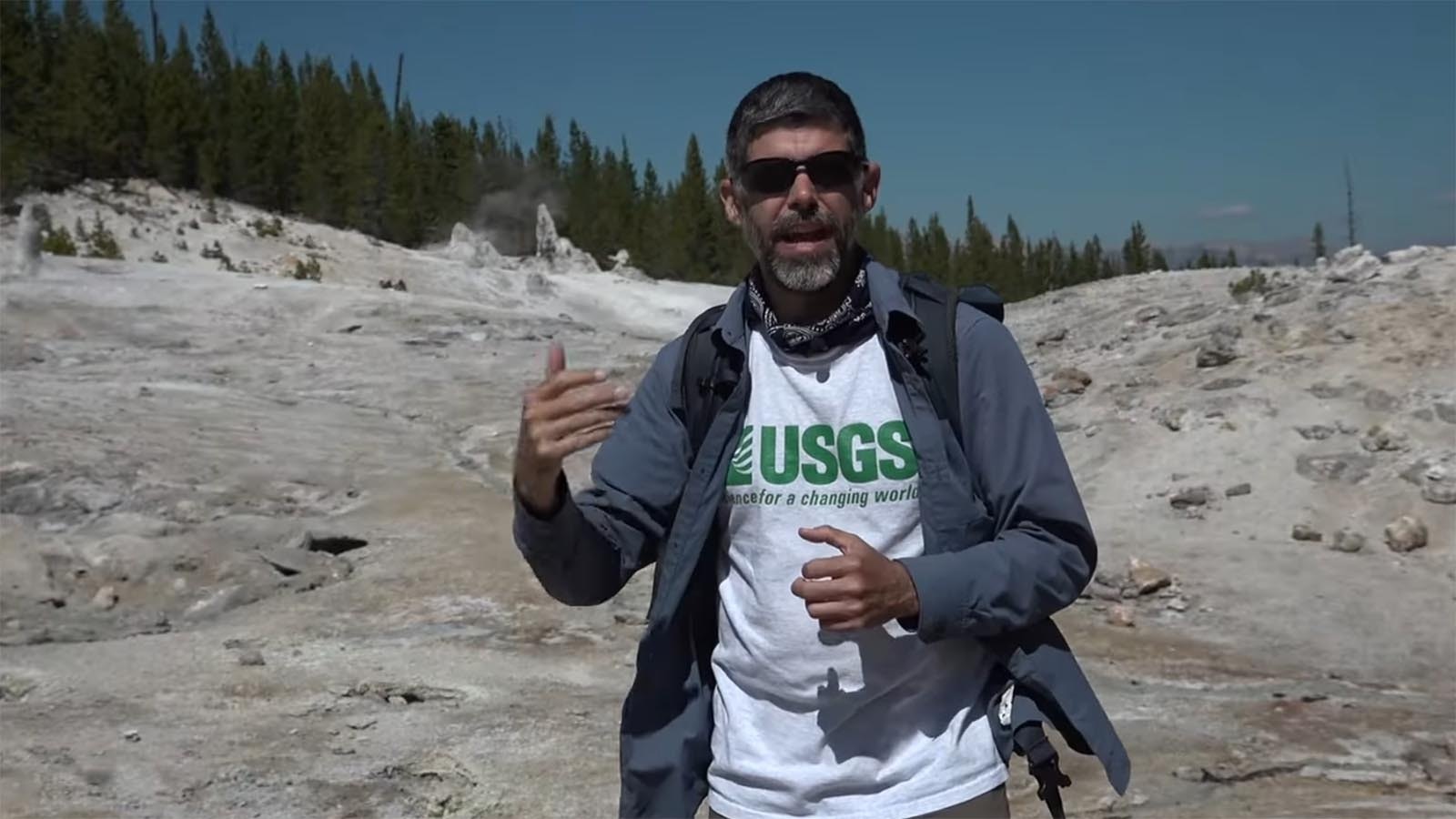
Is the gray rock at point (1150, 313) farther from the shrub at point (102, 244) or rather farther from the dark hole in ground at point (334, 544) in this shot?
the shrub at point (102, 244)

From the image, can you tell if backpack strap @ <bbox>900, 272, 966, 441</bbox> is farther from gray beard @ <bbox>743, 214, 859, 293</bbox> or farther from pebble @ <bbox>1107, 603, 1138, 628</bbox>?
pebble @ <bbox>1107, 603, 1138, 628</bbox>

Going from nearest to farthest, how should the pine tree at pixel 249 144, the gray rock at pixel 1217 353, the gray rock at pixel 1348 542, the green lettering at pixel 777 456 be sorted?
the green lettering at pixel 777 456, the gray rock at pixel 1348 542, the gray rock at pixel 1217 353, the pine tree at pixel 249 144

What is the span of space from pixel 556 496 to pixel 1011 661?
67cm

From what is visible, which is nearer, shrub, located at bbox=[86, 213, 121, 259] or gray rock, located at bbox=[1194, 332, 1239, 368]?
gray rock, located at bbox=[1194, 332, 1239, 368]

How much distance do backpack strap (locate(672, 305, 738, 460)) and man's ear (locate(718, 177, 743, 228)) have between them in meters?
0.15

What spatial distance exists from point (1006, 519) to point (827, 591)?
12.1 inches

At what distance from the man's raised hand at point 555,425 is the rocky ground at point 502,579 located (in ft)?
9.90

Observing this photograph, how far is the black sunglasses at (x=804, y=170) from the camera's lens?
192 centimetres

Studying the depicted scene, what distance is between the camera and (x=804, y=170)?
6.31ft

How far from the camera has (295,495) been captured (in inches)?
382

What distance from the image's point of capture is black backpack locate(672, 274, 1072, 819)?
184cm

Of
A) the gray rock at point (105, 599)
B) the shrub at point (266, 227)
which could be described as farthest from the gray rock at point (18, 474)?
the shrub at point (266, 227)

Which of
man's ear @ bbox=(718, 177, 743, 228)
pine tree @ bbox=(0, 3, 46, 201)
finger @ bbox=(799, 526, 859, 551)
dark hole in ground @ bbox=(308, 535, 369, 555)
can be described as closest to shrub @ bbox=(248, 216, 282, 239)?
pine tree @ bbox=(0, 3, 46, 201)

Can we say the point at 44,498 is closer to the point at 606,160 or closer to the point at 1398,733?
the point at 1398,733
